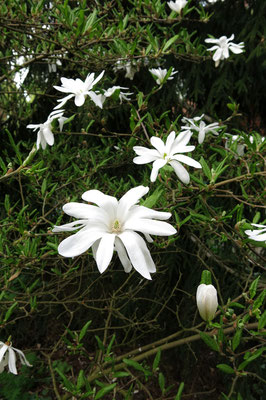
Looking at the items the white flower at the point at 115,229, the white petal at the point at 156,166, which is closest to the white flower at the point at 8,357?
the white flower at the point at 115,229

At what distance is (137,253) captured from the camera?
0.57 m

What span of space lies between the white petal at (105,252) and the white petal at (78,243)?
0.02 meters

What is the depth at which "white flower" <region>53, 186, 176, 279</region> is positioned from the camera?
1.85 feet

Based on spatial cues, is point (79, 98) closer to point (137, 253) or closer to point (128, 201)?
point (128, 201)

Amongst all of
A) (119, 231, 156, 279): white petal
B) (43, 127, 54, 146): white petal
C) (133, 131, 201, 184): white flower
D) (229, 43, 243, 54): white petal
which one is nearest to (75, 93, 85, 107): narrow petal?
(43, 127, 54, 146): white petal

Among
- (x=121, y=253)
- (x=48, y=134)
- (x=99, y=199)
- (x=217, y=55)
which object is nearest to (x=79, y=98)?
(x=48, y=134)

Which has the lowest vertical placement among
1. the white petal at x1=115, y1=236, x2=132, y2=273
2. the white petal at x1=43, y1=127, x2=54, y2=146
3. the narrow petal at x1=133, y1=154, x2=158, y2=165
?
the white petal at x1=115, y1=236, x2=132, y2=273

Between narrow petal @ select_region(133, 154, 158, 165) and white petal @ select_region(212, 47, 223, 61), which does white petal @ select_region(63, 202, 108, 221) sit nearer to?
narrow petal @ select_region(133, 154, 158, 165)

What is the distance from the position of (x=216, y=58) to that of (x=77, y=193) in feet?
3.00

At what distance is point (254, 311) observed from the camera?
75cm

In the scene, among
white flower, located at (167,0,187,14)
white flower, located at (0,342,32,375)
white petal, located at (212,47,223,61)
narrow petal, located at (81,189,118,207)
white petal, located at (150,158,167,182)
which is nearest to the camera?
narrow petal, located at (81,189,118,207)

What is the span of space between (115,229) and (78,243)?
Result: 0.09 m

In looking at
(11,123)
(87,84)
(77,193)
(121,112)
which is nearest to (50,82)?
(11,123)

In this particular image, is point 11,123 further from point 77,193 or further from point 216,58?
point 216,58
